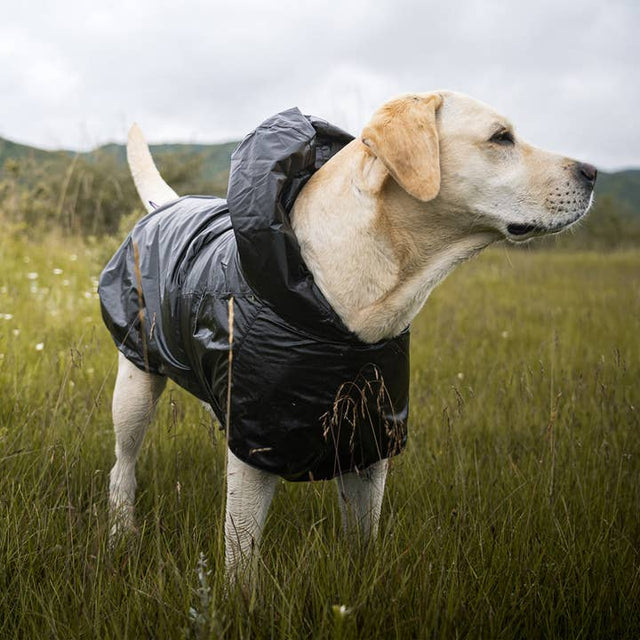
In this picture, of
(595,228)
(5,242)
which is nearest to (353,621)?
(5,242)

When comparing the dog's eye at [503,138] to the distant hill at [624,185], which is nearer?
the dog's eye at [503,138]

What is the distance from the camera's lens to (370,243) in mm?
1955

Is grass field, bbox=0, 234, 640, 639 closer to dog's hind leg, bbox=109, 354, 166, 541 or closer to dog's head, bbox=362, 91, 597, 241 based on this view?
dog's hind leg, bbox=109, 354, 166, 541

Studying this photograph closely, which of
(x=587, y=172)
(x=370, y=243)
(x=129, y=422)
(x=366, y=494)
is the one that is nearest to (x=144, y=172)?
(x=129, y=422)

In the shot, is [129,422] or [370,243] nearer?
[370,243]

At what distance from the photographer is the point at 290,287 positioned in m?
1.89

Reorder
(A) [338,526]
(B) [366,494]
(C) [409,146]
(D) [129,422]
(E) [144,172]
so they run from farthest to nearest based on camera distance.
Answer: (E) [144,172] < (D) [129,422] < (A) [338,526] < (B) [366,494] < (C) [409,146]

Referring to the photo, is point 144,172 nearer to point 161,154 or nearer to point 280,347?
point 280,347

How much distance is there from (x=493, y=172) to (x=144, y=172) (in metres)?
1.88

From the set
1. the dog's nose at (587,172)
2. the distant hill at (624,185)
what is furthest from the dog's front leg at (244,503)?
the distant hill at (624,185)

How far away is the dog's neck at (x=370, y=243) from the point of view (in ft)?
6.41

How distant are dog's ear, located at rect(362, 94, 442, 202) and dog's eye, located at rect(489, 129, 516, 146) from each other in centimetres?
25

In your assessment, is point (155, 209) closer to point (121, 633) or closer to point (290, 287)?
point (290, 287)

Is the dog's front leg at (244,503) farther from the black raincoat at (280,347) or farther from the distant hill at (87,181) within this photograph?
the distant hill at (87,181)
